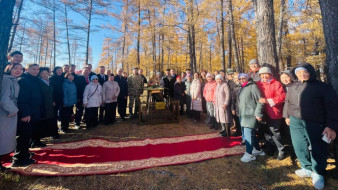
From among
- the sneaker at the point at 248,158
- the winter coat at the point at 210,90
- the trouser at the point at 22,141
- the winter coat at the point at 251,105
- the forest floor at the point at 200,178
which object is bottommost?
the forest floor at the point at 200,178

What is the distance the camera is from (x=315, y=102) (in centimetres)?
225

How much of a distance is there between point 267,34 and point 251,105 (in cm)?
231

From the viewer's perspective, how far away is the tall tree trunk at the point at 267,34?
394cm

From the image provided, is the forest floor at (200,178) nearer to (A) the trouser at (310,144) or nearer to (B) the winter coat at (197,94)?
(A) the trouser at (310,144)

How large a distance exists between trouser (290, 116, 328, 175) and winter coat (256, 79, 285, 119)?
0.42m

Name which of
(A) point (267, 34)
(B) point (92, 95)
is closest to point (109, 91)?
(B) point (92, 95)

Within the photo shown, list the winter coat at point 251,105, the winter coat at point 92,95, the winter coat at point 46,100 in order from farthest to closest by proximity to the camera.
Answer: the winter coat at point 92,95 → the winter coat at point 46,100 → the winter coat at point 251,105

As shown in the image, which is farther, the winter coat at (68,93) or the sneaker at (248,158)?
the winter coat at (68,93)

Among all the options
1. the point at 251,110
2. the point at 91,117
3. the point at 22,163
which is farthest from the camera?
the point at 91,117

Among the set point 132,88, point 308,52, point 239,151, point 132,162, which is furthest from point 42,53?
point 308,52

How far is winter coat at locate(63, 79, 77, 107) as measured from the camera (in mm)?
4725

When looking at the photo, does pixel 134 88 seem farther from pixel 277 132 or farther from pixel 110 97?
pixel 277 132

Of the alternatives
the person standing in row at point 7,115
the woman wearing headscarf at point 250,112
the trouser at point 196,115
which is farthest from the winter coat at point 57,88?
the woman wearing headscarf at point 250,112

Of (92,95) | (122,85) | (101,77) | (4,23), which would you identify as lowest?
(92,95)
